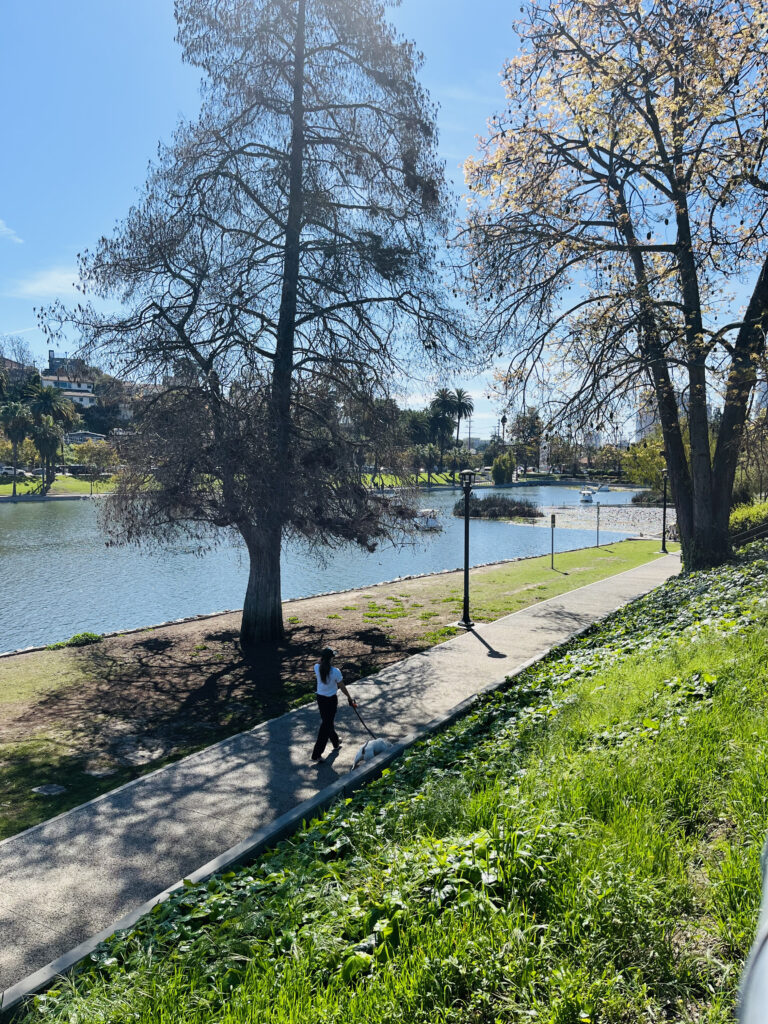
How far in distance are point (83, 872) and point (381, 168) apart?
14348mm

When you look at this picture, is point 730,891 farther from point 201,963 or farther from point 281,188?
point 281,188

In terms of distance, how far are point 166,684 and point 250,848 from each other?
7.09 metres

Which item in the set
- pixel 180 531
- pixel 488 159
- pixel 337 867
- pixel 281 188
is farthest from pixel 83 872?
pixel 488 159

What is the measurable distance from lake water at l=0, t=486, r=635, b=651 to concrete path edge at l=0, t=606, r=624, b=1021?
772 cm

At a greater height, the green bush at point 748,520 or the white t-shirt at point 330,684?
the green bush at point 748,520

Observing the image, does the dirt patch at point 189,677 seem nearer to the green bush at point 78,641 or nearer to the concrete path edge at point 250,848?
the green bush at point 78,641

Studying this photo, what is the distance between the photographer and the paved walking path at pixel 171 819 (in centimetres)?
560

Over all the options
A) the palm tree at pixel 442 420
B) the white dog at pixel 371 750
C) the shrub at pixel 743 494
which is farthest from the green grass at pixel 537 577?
the palm tree at pixel 442 420

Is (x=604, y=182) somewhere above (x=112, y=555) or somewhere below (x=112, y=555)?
above

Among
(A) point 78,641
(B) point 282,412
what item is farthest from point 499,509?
(B) point 282,412

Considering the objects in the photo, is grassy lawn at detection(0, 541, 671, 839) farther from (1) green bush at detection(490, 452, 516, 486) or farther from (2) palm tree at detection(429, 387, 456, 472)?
(2) palm tree at detection(429, 387, 456, 472)

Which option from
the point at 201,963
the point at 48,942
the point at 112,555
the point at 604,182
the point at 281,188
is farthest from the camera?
the point at 112,555

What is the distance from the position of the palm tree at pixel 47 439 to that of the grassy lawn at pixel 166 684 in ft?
203

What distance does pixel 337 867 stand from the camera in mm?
4699
